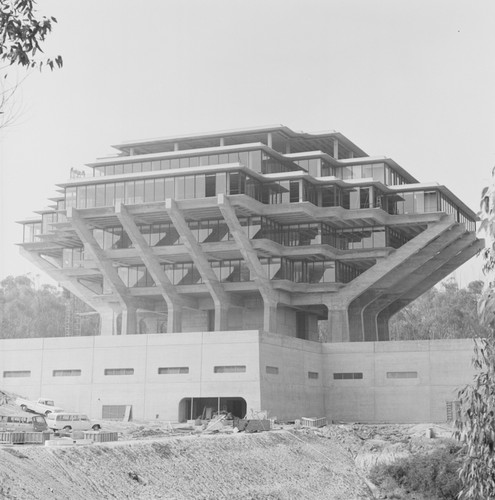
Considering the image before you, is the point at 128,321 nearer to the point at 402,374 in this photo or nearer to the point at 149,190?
the point at 149,190

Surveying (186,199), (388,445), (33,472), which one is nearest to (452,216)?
(186,199)

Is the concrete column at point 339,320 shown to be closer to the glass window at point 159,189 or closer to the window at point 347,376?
the window at point 347,376

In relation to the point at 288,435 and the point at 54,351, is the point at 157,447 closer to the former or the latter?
the point at 288,435

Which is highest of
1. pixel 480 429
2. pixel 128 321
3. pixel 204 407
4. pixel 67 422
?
pixel 128 321

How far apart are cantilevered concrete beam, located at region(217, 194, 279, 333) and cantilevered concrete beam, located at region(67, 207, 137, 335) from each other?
41.3 ft

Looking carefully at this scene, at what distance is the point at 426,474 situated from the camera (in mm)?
48531

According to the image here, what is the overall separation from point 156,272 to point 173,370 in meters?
12.8

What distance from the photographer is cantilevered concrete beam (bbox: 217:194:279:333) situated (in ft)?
260

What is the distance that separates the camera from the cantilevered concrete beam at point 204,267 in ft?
263

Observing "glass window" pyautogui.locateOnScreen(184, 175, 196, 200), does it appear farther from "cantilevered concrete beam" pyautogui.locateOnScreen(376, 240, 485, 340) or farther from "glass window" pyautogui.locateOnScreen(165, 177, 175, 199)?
"cantilevered concrete beam" pyautogui.locateOnScreen(376, 240, 485, 340)

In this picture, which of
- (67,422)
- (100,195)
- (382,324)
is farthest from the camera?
(382,324)

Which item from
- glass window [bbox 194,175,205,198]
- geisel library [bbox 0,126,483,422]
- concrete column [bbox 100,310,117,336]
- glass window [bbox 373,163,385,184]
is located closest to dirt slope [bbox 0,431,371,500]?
geisel library [bbox 0,126,483,422]

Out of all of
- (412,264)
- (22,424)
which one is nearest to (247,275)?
(412,264)

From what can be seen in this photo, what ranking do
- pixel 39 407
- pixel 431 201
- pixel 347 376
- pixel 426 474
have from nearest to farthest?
1. pixel 426 474
2. pixel 39 407
3. pixel 347 376
4. pixel 431 201
